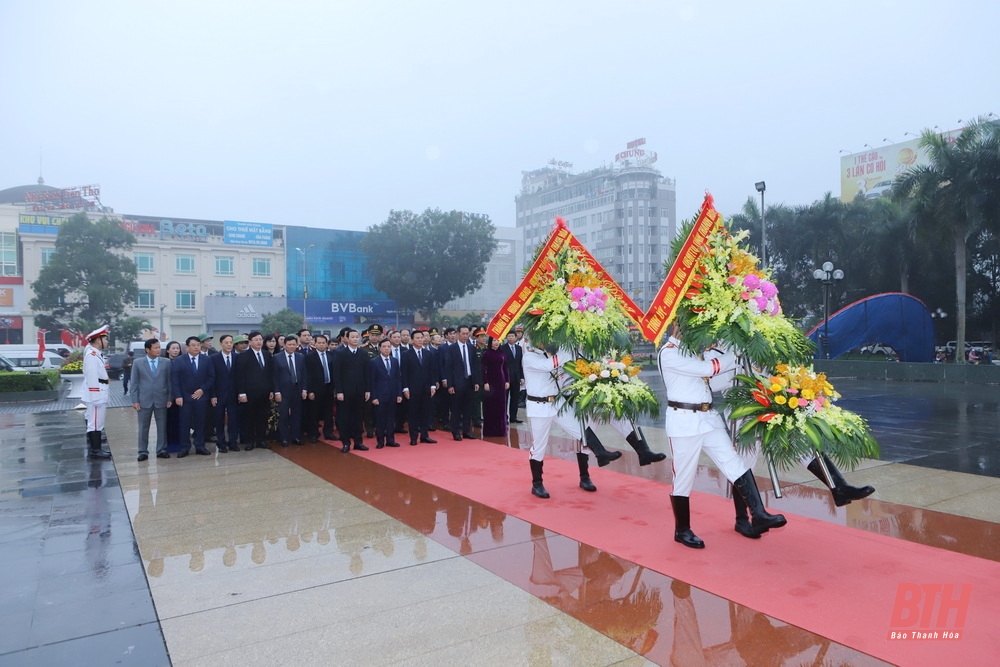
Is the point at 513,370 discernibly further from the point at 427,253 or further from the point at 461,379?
the point at 427,253

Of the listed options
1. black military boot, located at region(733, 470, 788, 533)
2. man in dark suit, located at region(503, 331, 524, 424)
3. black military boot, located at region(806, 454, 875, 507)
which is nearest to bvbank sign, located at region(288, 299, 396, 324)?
man in dark suit, located at region(503, 331, 524, 424)

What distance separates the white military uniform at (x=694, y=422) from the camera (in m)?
4.66

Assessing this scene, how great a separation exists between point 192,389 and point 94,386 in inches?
42.9

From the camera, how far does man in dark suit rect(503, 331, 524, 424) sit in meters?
10.2

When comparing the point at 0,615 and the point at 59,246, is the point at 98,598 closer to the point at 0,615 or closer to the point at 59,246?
the point at 0,615

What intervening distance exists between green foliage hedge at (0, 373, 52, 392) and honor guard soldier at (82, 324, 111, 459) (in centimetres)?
1072

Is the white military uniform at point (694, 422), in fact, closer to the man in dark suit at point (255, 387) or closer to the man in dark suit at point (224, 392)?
the man in dark suit at point (255, 387)

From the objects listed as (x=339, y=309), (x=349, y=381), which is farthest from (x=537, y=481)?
(x=339, y=309)

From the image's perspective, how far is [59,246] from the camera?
39188mm

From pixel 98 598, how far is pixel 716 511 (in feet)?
14.7

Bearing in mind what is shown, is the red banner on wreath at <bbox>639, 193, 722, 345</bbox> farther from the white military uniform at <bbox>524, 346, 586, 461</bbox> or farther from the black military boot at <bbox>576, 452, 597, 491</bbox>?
the black military boot at <bbox>576, 452, 597, 491</bbox>

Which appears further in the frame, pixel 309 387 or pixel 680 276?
pixel 309 387

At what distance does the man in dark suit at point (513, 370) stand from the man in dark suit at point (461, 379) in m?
0.66

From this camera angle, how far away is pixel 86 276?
1569 inches
